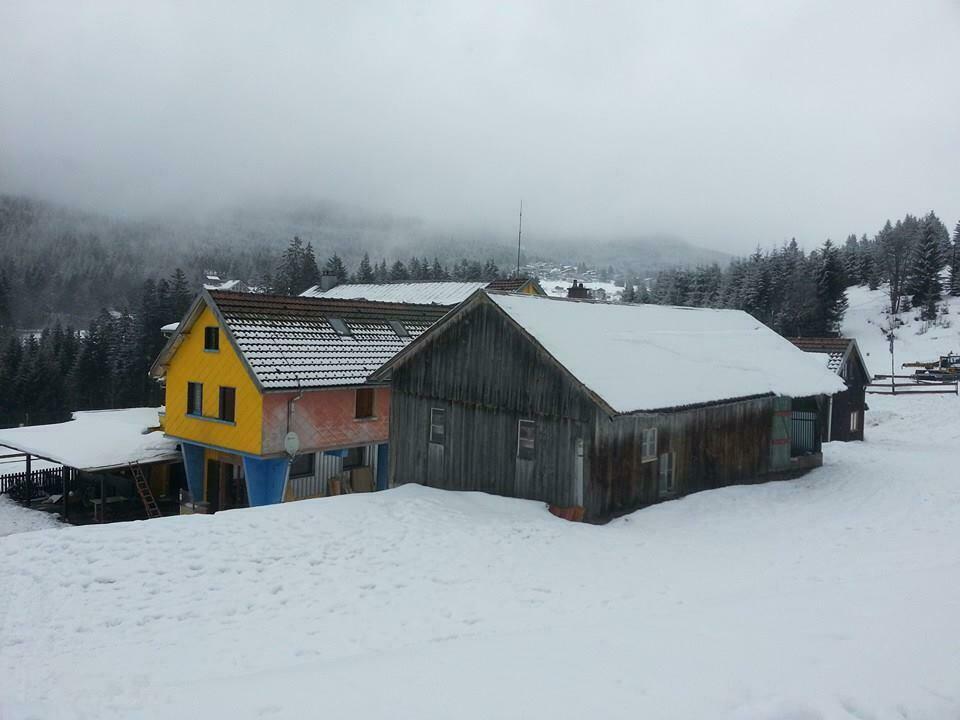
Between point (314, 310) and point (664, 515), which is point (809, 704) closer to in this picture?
point (664, 515)

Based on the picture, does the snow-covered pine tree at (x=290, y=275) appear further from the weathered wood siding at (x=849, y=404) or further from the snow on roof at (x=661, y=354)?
the snow on roof at (x=661, y=354)

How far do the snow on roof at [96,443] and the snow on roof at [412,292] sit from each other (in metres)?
15.3

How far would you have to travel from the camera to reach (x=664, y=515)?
65.2 feet

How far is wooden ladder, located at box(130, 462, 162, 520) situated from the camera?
98.0 feet

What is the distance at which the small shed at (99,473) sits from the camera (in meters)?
30.0

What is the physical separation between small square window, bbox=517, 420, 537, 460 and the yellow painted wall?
33.9 ft

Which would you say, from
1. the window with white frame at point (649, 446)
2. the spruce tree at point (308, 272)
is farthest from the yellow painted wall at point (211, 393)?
the spruce tree at point (308, 272)

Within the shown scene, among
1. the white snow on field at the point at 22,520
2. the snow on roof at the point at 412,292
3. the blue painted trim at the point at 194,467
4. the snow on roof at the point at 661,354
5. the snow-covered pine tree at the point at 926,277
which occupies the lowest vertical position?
the white snow on field at the point at 22,520

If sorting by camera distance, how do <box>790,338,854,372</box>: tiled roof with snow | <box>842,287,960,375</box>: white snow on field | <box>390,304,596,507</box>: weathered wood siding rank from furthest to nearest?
<box>842,287,960,375</box>: white snow on field < <box>790,338,854,372</box>: tiled roof with snow < <box>390,304,596,507</box>: weathered wood siding

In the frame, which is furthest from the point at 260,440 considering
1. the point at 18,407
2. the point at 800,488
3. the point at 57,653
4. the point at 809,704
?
the point at 18,407

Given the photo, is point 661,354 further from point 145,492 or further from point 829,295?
point 829,295

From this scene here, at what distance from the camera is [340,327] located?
30594 mm

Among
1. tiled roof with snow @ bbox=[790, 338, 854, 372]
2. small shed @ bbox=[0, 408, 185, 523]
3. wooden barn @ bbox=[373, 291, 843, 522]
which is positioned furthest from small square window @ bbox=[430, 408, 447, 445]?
tiled roof with snow @ bbox=[790, 338, 854, 372]

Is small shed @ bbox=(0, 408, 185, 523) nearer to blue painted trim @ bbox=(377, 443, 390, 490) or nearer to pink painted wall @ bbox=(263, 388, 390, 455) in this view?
pink painted wall @ bbox=(263, 388, 390, 455)
